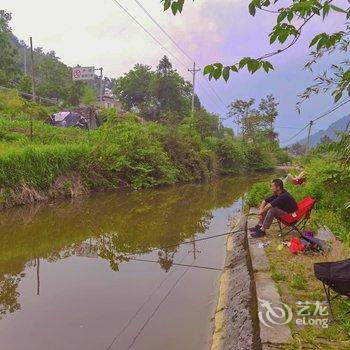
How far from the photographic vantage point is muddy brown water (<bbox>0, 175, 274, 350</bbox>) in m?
5.32

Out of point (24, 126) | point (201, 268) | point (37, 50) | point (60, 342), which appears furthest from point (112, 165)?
point (37, 50)

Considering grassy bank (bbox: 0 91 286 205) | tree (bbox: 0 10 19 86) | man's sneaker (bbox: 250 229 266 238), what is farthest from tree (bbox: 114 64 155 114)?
man's sneaker (bbox: 250 229 266 238)

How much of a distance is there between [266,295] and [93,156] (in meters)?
14.5

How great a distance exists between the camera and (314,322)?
4.42m

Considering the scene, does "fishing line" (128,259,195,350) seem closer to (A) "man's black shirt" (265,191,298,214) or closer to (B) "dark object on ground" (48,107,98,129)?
(A) "man's black shirt" (265,191,298,214)

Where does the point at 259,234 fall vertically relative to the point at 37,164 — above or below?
below

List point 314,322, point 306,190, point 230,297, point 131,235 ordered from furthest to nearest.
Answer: point 306,190 → point 131,235 → point 230,297 → point 314,322

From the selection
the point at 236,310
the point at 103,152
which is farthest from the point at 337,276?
the point at 103,152

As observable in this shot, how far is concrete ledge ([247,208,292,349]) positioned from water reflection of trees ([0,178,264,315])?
1.93 metres

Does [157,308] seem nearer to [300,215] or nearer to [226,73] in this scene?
[300,215]

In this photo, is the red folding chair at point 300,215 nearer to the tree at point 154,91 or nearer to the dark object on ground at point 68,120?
the dark object on ground at point 68,120

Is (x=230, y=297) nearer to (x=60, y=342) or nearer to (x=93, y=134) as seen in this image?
(x=60, y=342)

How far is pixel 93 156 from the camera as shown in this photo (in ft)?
61.4

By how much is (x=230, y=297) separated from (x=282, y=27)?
16.7ft
